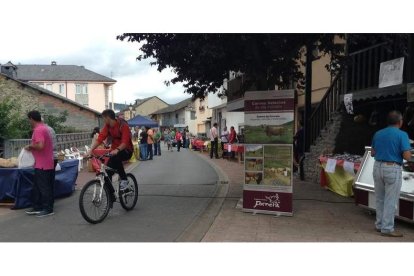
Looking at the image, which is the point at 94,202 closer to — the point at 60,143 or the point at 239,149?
the point at 239,149

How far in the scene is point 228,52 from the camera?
8.24 m

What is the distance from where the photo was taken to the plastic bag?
802 centimetres

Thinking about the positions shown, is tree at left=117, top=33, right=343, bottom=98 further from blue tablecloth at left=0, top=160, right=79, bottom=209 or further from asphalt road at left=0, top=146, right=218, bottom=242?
blue tablecloth at left=0, top=160, right=79, bottom=209

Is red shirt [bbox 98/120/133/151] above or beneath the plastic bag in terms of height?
above

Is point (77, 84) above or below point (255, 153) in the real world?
above

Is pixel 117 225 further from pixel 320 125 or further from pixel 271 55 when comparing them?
pixel 320 125

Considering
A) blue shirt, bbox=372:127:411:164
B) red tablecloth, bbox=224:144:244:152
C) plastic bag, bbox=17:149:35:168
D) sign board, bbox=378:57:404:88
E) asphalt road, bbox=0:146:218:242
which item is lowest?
asphalt road, bbox=0:146:218:242

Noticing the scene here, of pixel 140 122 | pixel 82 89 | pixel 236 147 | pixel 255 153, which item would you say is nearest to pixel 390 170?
pixel 255 153

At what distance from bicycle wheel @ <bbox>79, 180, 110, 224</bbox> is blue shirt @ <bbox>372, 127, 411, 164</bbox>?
4275mm

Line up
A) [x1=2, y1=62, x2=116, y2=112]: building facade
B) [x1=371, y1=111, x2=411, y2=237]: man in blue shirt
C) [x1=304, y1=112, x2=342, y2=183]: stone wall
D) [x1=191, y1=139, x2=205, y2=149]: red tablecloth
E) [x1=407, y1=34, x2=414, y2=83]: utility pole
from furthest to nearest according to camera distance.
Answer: [x1=2, y1=62, x2=116, y2=112]: building facade < [x1=191, y1=139, x2=205, y2=149]: red tablecloth < [x1=304, y1=112, x2=342, y2=183]: stone wall < [x1=407, y1=34, x2=414, y2=83]: utility pole < [x1=371, y1=111, x2=411, y2=237]: man in blue shirt

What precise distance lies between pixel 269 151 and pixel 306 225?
1488 mm

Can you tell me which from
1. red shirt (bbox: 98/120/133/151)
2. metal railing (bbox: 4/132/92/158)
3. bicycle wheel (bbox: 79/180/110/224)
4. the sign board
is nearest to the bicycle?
bicycle wheel (bbox: 79/180/110/224)

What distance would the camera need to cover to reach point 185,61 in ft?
28.3

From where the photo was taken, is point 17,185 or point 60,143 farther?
point 60,143
